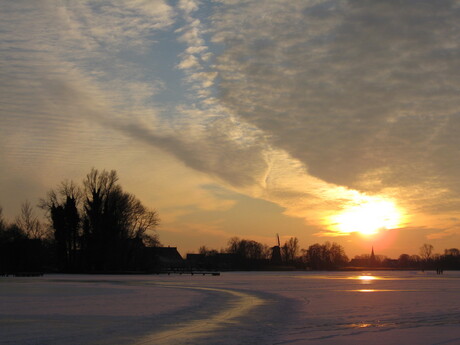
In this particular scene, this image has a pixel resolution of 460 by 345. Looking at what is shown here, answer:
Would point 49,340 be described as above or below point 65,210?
below

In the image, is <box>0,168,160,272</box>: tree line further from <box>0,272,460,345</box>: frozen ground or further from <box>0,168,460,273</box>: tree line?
<box>0,272,460,345</box>: frozen ground

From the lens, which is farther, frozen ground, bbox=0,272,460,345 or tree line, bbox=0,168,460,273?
tree line, bbox=0,168,460,273

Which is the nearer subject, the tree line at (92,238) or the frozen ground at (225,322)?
the frozen ground at (225,322)

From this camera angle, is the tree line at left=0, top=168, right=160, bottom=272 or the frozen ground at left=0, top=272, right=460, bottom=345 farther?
the tree line at left=0, top=168, right=160, bottom=272

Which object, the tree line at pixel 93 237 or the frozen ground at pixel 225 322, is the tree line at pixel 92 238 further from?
the frozen ground at pixel 225 322

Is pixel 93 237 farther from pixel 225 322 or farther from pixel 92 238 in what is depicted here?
pixel 225 322

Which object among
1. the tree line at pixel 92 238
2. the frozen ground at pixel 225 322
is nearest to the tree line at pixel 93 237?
the tree line at pixel 92 238

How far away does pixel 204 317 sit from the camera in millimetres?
18156

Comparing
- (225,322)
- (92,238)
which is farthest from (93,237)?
(225,322)

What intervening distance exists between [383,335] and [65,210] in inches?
3179

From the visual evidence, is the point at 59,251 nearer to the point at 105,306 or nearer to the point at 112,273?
the point at 112,273

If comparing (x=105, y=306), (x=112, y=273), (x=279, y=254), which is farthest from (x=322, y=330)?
(x=279, y=254)

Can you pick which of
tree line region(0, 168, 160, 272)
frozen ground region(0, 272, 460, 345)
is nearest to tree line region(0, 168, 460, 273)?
tree line region(0, 168, 160, 272)

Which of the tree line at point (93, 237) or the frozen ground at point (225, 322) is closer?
the frozen ground at point (225, 322)
